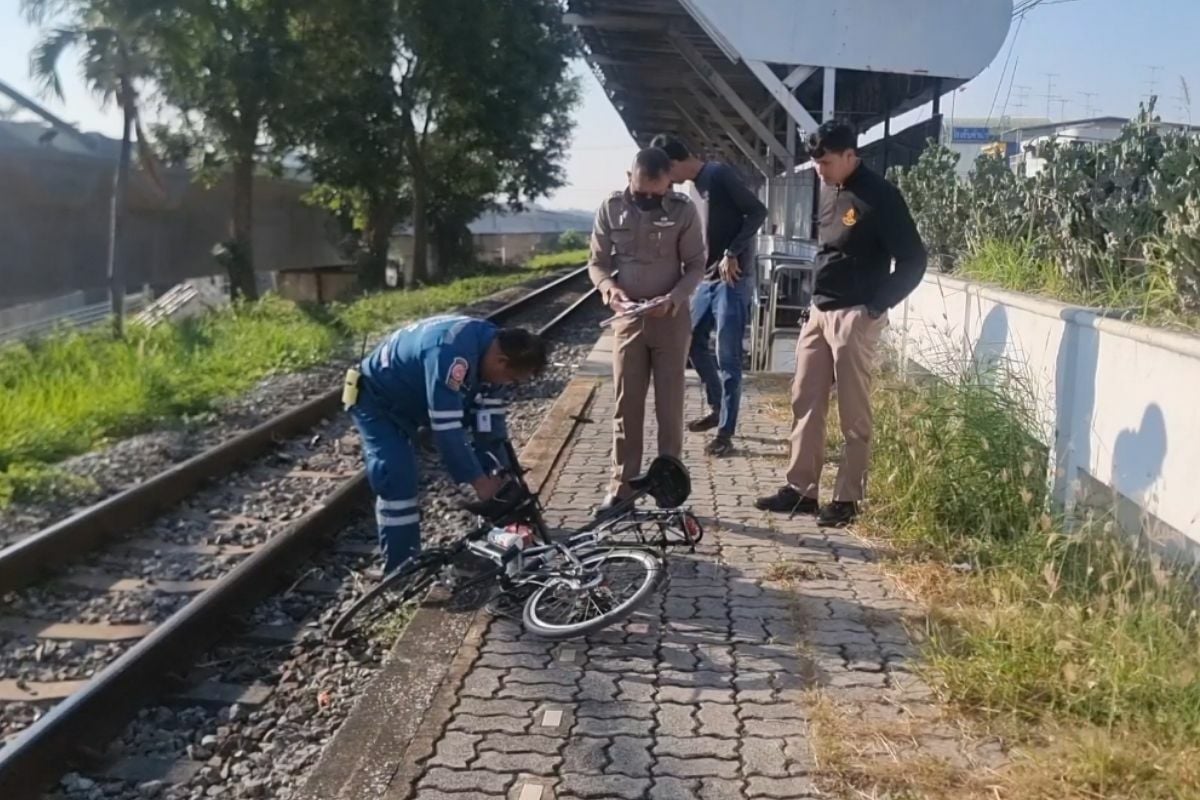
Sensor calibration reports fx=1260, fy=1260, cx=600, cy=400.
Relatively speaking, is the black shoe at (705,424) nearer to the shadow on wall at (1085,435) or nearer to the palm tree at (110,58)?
the shadow on wall at (1085,435)

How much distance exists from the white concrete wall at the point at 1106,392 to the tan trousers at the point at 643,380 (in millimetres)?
1493

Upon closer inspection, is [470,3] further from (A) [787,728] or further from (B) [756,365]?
(A) [787,728]

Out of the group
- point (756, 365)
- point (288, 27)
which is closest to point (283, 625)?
point (756, 365)

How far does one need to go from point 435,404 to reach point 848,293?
220 cm

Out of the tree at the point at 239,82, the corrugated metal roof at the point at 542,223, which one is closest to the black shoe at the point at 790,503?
the tree at the point at 239,82

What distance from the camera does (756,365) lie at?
38.5 feet

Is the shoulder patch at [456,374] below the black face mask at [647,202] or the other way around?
below

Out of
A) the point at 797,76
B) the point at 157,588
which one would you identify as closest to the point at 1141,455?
the point at 157,588

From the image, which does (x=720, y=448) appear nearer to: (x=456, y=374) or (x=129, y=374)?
(x=456, y=374)

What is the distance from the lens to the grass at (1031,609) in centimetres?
343

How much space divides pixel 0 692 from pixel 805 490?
3767mm

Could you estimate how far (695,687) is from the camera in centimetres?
425

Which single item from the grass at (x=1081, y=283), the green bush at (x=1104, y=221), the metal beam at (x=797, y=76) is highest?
the metal beam at (x=797, y=76)

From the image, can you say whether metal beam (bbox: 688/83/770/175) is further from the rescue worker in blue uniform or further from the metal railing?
the rescue worker in blue uniform
